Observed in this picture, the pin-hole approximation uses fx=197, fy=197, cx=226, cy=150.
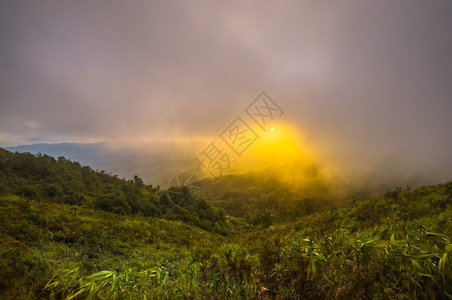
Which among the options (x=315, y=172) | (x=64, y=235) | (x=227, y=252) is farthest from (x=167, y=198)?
(x=315, y=172)

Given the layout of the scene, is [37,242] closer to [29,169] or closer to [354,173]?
[29,169]

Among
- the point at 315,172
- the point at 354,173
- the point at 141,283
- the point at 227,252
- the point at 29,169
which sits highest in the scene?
the point at 29,169

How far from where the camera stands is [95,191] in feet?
121

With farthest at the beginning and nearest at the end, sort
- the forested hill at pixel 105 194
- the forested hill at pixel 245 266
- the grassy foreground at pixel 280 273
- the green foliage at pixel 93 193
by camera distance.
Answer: the green foliage at pixel 93 193, the forested hill at pixel 105 194, the forested hill at pixel 245 266, the grassy foreground at pixel 280 273

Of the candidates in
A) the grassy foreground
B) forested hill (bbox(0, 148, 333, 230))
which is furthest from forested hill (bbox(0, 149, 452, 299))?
forested hill (bbox(0, 148, 333, 230))

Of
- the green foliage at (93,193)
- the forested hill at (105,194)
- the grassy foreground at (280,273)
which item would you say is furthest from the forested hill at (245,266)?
the green foliage at (93,193)

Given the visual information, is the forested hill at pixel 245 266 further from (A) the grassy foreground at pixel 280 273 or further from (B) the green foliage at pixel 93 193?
(B) the green foliage at pixel 93 193

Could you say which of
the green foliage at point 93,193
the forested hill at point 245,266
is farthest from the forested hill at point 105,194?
the forested hill at point 245,266

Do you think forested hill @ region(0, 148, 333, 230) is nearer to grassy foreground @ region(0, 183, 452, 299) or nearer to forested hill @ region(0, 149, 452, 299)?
forested hill @ region(0, 149, 452, 299)

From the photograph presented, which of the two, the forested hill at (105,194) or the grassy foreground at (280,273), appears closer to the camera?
the grassy foreground at (280,273)

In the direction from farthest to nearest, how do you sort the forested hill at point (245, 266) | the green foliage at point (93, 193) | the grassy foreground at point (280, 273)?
the green foliage at point (93, 193), the forested hill at point (245, 266), the grassy foreground at point (280, 273)

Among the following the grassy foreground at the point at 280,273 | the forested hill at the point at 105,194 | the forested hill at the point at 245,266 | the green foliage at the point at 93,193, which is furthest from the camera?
the green foliage at the point at 93,193

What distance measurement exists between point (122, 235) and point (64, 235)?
2789mm

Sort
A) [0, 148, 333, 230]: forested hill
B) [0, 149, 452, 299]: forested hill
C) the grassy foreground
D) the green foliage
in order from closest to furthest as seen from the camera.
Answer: the grassy foreground
[0, 149, 452, 299]: forested hill
[0, 148, 333, 230]: forested hill
the green foliage
